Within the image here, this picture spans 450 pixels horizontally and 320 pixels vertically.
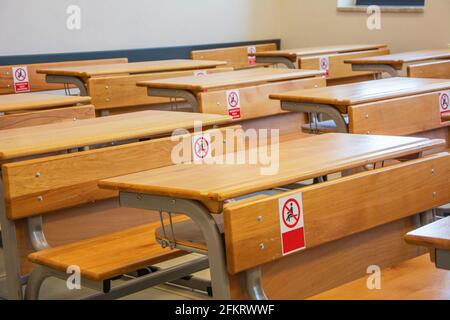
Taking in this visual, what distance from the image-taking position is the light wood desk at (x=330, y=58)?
5691 mm

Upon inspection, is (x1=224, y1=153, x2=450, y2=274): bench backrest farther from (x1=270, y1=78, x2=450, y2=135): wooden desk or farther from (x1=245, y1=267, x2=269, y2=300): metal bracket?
(x1=270, y1=78, x2=450, y2=135): wooden desk

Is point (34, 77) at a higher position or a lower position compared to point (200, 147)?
higher

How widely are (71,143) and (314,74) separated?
222cm

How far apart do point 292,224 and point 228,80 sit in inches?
97.4

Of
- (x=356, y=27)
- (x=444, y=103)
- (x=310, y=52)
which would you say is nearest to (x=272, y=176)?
(x=444, y=103)

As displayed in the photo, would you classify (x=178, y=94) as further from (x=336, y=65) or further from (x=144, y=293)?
(x=336, y=65)

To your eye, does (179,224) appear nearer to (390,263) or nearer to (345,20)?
(390,263)

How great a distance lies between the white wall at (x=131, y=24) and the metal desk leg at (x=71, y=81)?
3.49ft

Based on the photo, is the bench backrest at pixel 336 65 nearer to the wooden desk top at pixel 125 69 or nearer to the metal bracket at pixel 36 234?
the wooden desk top at pixel 125 69

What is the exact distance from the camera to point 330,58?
19.1ft
